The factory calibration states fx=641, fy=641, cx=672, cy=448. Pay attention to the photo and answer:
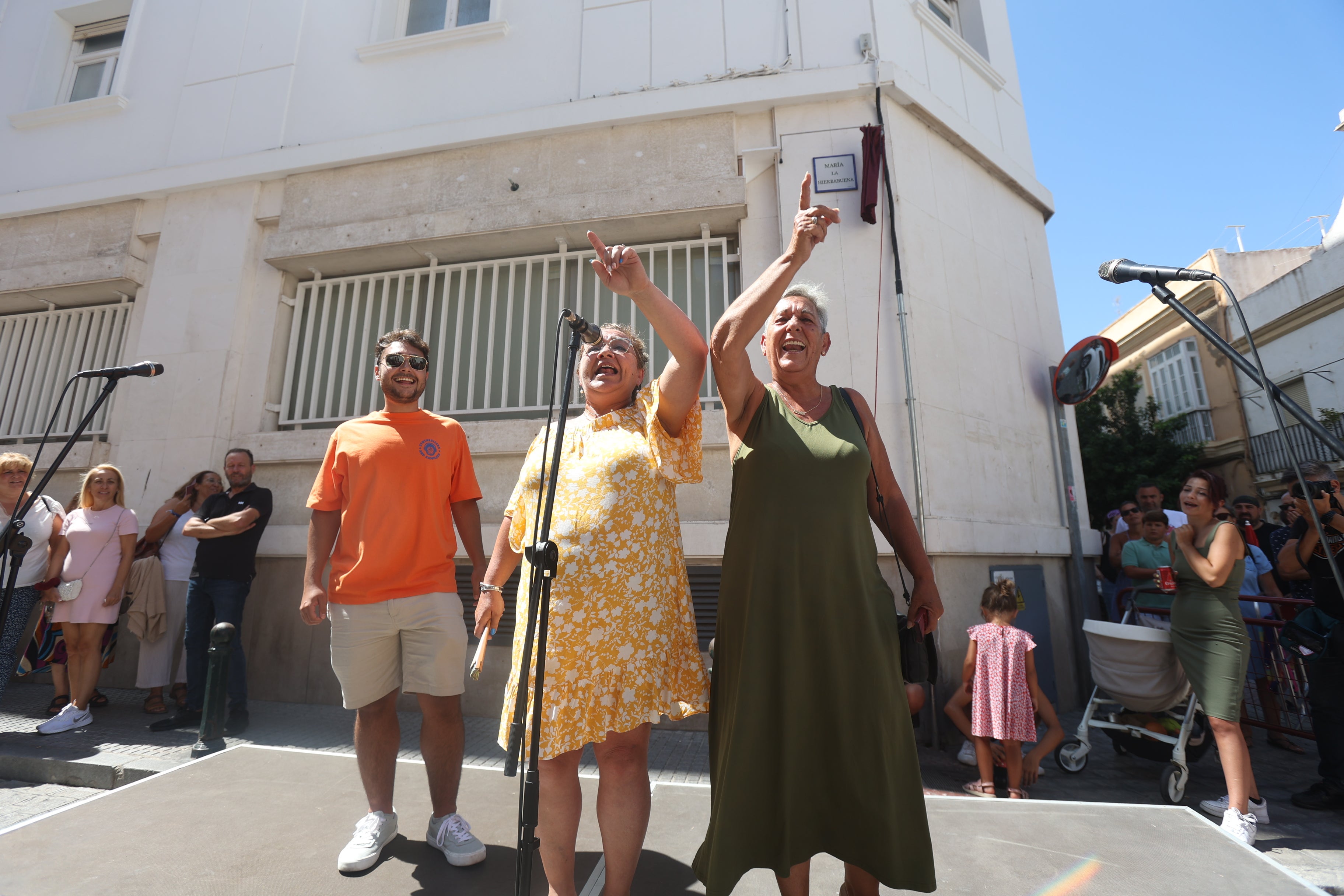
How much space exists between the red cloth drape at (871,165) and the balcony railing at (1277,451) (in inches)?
636

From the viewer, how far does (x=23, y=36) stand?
26.1ft

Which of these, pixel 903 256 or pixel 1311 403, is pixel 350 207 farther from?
pixel 1311 403

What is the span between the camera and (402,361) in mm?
2865

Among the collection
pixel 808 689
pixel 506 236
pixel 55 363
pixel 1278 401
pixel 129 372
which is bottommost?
pixel 808 689

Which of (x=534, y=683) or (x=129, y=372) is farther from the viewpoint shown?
(x=129, y=372)

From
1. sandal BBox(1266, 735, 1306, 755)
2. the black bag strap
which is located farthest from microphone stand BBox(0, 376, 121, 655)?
sandal BBox(1266, 735, 1306, 755)

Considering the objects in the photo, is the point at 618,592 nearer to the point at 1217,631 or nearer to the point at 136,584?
the point at 1217,631

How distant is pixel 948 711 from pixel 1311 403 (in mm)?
16701

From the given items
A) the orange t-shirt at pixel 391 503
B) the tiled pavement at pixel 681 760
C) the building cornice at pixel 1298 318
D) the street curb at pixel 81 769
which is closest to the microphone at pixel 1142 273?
the tiled pavement at pixel 681 760

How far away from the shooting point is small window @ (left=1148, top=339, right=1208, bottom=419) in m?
18.5

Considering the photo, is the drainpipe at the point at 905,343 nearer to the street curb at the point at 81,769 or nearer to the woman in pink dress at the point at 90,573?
the street curb at the point at 81,769

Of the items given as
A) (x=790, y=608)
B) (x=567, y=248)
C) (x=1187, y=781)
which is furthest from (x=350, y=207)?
(x=1187, y=781)

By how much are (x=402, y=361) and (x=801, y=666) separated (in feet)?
7.07

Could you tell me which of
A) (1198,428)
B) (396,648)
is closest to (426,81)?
(396,648)
